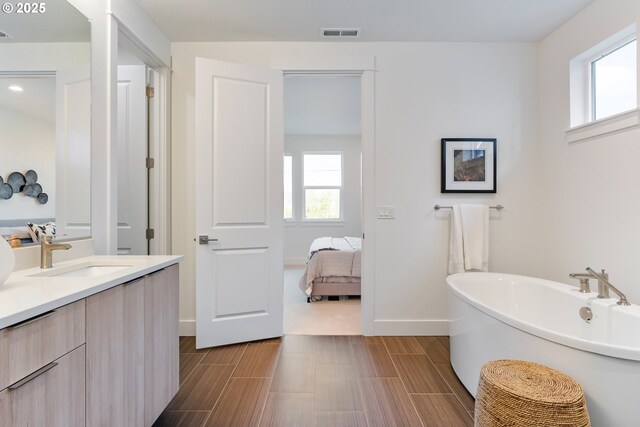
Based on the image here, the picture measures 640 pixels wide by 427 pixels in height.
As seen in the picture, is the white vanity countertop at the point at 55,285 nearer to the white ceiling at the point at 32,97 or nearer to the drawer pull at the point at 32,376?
the drawer pull at the point at 32,376

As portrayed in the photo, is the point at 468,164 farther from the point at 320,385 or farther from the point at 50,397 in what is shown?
the point at 50,397

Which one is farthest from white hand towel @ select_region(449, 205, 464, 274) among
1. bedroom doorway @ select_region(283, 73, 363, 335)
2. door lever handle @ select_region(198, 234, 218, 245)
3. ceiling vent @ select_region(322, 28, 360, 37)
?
door lever handle @ select_region(198, 234, 218, 245)

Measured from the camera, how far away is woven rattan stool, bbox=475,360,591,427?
115 cm

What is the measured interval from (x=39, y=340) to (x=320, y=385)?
5.07 feet

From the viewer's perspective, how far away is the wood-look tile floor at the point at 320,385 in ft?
5.52

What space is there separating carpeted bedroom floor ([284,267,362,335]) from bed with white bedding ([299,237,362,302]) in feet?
0.43

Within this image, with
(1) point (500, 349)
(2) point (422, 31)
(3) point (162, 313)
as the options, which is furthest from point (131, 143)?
(1) point (500, 349)

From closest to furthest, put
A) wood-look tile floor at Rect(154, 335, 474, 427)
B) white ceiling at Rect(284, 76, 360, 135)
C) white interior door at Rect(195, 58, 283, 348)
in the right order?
1. wood-look tile floor at Rect(154, 335, 474, 427)
2. white interior door at Rect(195, 58, 283, 348)
3. white ceiling at Rect(284, 76, 360, 135)

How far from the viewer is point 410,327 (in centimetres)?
277

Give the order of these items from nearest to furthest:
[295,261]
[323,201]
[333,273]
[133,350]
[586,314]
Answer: [133,350] < [586,314] < [333,273] < [295,261] < [323,201]

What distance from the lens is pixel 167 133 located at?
268cm

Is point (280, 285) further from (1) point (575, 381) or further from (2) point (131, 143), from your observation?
(1) point (575, 381)

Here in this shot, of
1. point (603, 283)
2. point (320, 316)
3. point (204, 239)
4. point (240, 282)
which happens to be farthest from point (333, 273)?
point (603, 283)

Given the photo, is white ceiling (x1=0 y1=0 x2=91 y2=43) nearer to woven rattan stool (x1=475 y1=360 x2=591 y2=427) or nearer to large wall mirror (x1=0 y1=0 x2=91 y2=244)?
large wall mirror (x1=0 y1=0 x2=91 y2=244)
